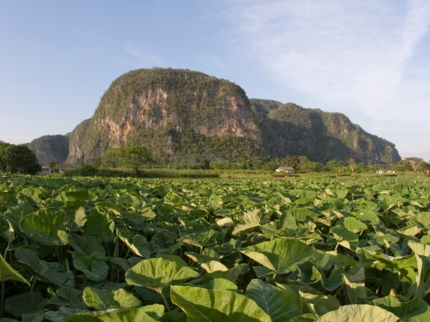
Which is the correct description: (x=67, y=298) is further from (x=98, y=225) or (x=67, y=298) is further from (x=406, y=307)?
(x=406, y=307)

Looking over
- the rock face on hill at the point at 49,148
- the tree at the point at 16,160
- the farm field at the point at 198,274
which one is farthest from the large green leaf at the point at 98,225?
the rock face on hill at the point at 49,148

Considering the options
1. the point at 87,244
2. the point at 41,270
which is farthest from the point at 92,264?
the point at 87,244

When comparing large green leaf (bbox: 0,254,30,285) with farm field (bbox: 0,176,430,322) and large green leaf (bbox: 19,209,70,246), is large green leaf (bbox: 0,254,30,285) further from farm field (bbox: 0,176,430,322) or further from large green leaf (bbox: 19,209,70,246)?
large green leaf (bbox: 19,209,70,246)

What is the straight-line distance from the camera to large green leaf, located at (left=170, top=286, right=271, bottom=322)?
0.67m

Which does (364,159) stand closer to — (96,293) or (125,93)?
(125,93)

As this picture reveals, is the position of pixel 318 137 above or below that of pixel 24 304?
above

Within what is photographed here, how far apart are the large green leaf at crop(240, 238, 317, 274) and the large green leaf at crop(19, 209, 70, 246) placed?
2.48 feet

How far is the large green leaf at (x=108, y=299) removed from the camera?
0.86 meters

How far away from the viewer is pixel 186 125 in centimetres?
12144

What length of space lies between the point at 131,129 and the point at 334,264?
127 meters

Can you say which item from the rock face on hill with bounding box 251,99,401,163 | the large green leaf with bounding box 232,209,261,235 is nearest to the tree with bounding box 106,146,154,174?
the large green leaf with bounding box 232,209,261,235

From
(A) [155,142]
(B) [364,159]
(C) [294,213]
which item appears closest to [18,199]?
(C) [294,213]

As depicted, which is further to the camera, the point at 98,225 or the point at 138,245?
the point at 98,225

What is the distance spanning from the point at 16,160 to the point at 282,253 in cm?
4543
